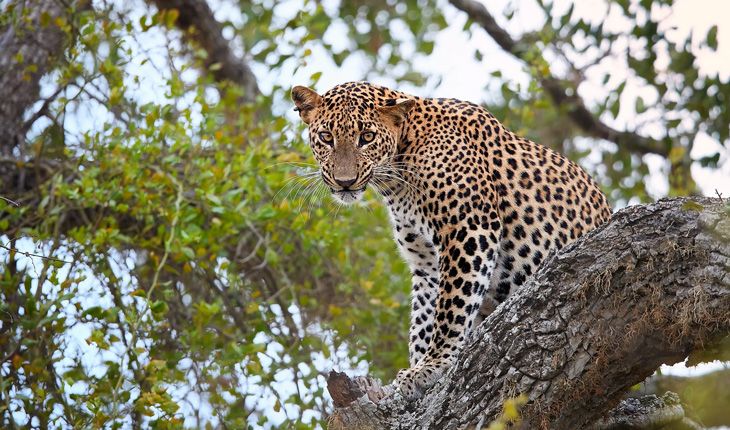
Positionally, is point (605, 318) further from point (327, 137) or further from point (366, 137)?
point (327, 137)

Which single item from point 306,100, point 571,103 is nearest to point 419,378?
point 306,100

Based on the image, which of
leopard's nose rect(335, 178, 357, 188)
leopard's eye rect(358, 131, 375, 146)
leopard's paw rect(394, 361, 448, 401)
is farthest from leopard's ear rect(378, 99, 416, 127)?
leopard's paw rect(394, 361, 448, 401)

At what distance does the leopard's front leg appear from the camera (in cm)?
832

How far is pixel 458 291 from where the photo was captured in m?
8.33

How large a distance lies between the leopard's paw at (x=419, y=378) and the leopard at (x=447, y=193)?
1cm

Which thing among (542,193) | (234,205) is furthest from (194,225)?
(542,193)

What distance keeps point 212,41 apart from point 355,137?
6.46m

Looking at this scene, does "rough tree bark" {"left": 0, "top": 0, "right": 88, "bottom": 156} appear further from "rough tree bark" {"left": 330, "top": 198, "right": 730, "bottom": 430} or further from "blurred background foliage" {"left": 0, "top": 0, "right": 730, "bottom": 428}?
"rough tree bark" {"left": 330, "top": 198, "right": 730, "bottom": 430}

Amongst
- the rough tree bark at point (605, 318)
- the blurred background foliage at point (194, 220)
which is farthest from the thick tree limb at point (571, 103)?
the rough tree bark at point (605, 318)

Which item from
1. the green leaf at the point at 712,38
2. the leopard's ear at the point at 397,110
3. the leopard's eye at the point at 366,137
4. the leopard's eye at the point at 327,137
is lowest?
the leopard's eye at the point at 366,137

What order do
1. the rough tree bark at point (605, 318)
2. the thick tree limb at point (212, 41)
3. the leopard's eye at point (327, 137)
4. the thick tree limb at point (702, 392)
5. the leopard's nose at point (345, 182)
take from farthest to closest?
the thick tree limb at point (212, 41) → the leopard's eye at point (327, 137) → the leopard's nose at point (345, 182) → the thick tree limb at point (702, 392) → the rough tree bark at point (605, 318)

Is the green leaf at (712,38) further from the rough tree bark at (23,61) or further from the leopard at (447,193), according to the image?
the rough tree bark at (23,61)

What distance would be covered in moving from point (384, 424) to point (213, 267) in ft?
12.7

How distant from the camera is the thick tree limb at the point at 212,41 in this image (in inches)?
574
